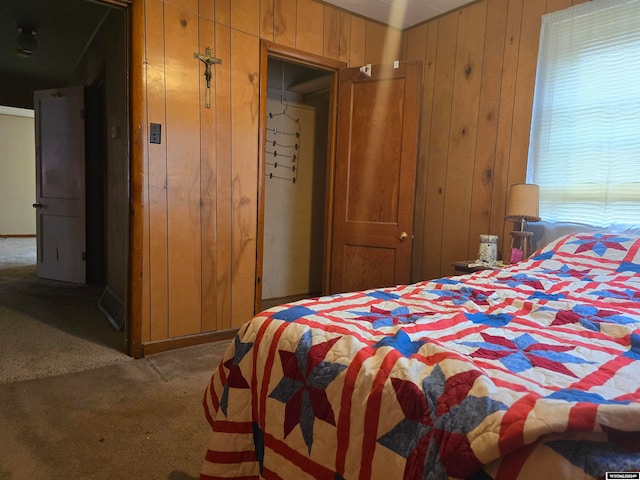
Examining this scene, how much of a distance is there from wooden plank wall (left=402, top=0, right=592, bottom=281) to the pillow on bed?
0.64 m

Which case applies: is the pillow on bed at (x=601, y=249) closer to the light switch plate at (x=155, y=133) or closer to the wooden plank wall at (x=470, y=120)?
the wooden plank wall at (x=470, y=120)

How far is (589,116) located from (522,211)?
68 cm

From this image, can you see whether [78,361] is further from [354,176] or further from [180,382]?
[354,176]

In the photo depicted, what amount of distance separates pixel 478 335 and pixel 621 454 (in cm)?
47

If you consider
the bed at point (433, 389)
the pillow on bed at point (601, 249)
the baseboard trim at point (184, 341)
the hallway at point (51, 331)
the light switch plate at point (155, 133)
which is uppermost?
the light switch plate at point (155, 133)

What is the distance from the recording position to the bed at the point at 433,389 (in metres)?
0.58

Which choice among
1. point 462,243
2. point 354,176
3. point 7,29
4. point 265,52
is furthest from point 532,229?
point 7,29

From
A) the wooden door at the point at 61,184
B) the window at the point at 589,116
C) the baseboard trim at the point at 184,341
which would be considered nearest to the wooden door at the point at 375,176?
the window at the point at 589,116

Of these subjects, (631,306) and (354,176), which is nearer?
(631,306)

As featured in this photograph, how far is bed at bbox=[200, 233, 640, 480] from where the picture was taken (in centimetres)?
58

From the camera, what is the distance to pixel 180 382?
2182 millimetres

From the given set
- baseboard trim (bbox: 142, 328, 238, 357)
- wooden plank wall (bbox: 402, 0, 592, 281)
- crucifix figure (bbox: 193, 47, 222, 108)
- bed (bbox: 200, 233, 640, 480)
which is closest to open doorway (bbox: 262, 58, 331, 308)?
baseboard trim (bbox: 142, 328, 238, 357)

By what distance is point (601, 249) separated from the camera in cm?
205

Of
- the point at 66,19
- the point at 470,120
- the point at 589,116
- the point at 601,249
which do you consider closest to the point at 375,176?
the point at 470,120
